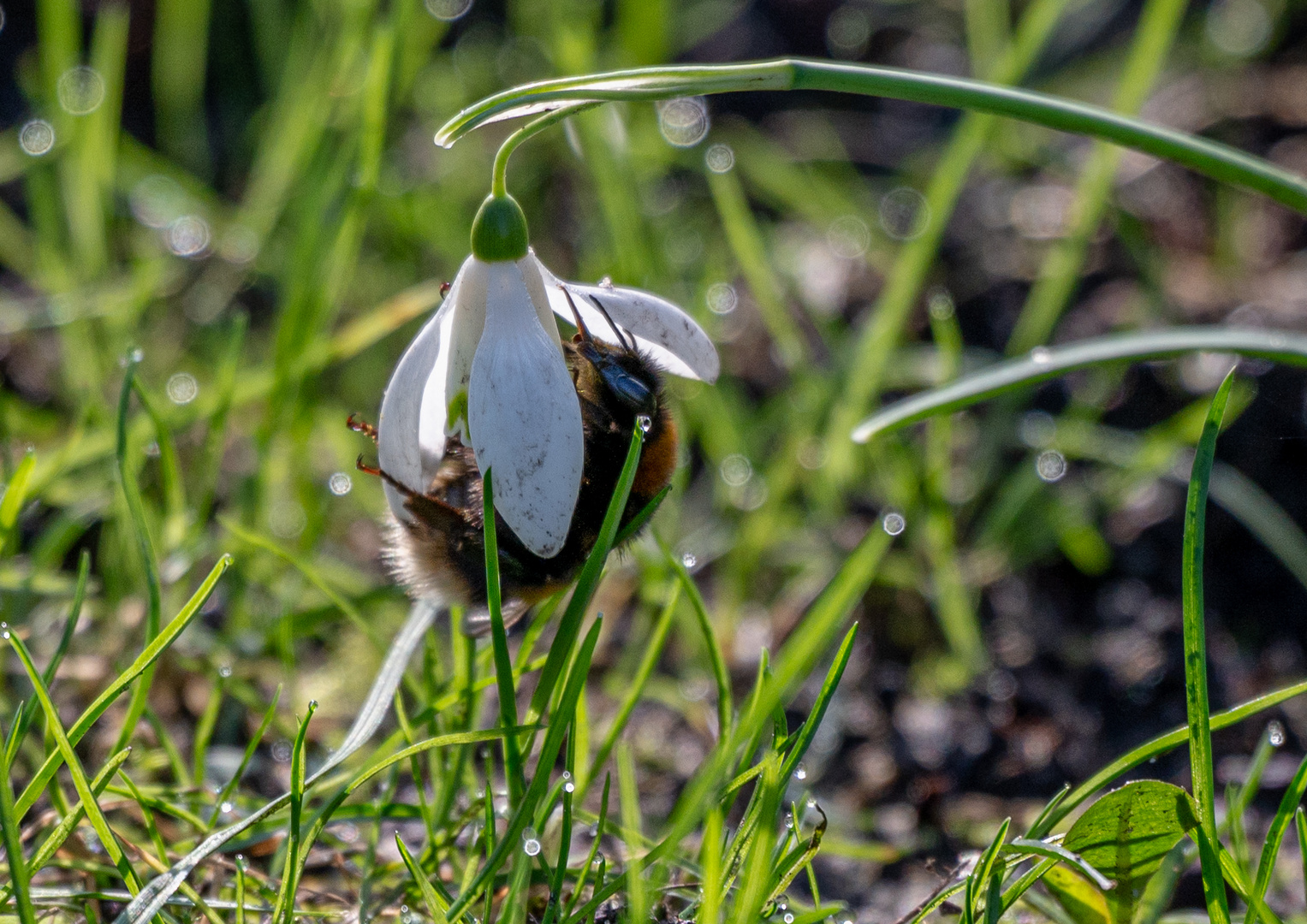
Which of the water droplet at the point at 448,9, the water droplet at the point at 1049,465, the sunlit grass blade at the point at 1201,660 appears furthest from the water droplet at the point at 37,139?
the sunlit grass blade at the point at 1201,660

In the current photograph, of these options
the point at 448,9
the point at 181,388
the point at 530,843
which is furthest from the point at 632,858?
the point at 448,9

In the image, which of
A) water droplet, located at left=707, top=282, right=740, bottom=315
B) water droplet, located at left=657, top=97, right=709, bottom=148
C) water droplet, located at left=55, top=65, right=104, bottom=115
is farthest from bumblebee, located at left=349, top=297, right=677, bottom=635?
water droplet, located at left=657, top=97, right=709, bottom=148

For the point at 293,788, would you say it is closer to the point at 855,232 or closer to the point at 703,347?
the point at 703,347

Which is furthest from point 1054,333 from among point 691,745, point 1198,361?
point 691,745

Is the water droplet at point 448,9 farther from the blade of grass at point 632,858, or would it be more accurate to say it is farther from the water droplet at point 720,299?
the blade of grass at point 632,858

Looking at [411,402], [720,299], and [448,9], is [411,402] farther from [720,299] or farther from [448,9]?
[448,9]
